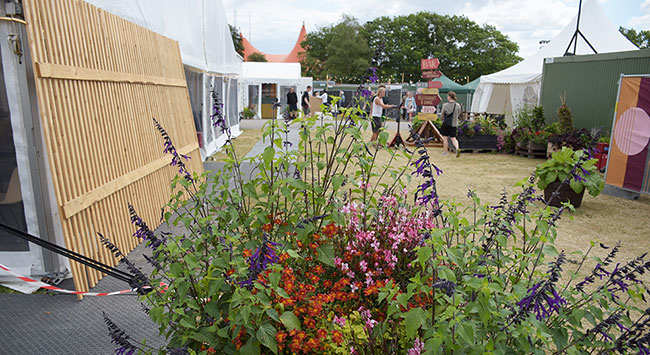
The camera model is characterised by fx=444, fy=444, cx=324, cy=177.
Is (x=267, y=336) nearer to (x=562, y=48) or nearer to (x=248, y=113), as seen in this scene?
(x=562, y=48)

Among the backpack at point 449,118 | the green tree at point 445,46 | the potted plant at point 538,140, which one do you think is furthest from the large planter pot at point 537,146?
the green tree at point 445,46

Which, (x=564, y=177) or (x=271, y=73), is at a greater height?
(x=271, y=73)

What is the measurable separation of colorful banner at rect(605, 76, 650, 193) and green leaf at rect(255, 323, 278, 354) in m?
8.14

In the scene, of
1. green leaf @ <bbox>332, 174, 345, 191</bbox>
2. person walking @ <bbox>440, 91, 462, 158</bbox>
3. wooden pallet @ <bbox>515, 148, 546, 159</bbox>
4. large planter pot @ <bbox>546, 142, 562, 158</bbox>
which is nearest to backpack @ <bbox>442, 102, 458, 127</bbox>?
person walking @ <bbox>440, 91, 462, 158</bbox>

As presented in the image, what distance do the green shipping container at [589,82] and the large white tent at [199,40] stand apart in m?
10.4

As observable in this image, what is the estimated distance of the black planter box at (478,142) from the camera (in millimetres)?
13906

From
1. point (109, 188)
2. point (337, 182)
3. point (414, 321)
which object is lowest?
point (109, 188)

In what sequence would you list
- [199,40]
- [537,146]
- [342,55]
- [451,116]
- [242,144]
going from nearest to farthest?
1. [199,40]
2. [451,116]
3. [537,146]
4. [242,144]
5. [342,55]

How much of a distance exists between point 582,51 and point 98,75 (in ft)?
55.1

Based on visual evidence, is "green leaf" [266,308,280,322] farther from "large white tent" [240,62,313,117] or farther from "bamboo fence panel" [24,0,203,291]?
"large white tent" [240,62,313,117]

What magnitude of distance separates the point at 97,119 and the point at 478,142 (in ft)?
38.2

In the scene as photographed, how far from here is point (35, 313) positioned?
3.76m

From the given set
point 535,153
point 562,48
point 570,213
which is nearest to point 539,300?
point 570,213

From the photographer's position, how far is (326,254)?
2480 millimetres
